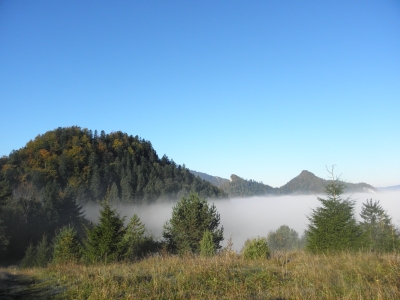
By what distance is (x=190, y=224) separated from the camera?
3084 centimetres

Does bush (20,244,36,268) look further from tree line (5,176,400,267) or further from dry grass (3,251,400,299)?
dry grass (3,251,400,299)

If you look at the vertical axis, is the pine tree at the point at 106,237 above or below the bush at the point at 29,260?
above

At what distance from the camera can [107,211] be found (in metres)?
16.4

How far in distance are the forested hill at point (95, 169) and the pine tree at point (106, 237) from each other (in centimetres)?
7373

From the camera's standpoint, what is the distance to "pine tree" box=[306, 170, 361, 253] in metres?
19.5

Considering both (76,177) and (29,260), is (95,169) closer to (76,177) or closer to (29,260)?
(76,177)

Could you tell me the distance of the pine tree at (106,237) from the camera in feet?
51.0

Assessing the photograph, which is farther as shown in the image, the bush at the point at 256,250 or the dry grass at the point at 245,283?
the bush at the point at 256,250

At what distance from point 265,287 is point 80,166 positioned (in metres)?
112

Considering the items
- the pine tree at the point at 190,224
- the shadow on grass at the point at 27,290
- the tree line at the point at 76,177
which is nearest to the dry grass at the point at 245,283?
the shadow on grass at the point at 27,290

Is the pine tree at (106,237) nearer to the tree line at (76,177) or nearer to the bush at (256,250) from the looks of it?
the bush at (256,250)

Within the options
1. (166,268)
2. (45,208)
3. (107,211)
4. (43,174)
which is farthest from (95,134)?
(166,268)

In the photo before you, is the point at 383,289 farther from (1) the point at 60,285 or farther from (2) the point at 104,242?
(2) the point at 104,242

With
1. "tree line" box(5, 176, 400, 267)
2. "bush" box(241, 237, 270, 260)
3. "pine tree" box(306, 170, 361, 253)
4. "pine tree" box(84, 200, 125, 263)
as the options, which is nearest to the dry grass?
"tree line" box(5, 176, 400, 267)
